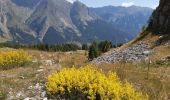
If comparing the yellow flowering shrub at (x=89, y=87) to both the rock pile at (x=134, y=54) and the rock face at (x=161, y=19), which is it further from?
the rock face at (x=161, y=19)

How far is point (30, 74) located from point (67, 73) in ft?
13.9

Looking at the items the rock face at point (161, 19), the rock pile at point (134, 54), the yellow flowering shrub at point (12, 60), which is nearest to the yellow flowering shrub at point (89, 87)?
the yellow flowering shrub at point (12, 60)

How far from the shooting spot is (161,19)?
52406mm

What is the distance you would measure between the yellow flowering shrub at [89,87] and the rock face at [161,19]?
125 feet

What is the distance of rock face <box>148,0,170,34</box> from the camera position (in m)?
50.5

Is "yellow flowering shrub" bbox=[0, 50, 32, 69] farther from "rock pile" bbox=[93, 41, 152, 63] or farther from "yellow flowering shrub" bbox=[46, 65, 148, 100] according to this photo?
"rock pile" bbox=[93, 41, 152, 63]

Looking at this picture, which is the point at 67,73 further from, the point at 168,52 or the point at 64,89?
the point at 168,52

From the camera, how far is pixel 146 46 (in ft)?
150

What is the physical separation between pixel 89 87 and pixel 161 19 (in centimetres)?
4263

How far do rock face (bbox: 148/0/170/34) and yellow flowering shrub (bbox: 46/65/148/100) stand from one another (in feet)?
125

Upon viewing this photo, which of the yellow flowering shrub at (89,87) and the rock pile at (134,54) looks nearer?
the yellow flowering shrub at (89,87)

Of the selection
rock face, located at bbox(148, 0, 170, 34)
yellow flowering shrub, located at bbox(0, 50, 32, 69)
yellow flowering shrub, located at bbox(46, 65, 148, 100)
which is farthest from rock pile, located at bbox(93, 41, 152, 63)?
yellow flowering shrub, located at bbox(46, 65, 148, 100)

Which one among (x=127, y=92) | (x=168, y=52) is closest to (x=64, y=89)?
(x=127, y=92)

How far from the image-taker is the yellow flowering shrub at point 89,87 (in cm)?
1081
